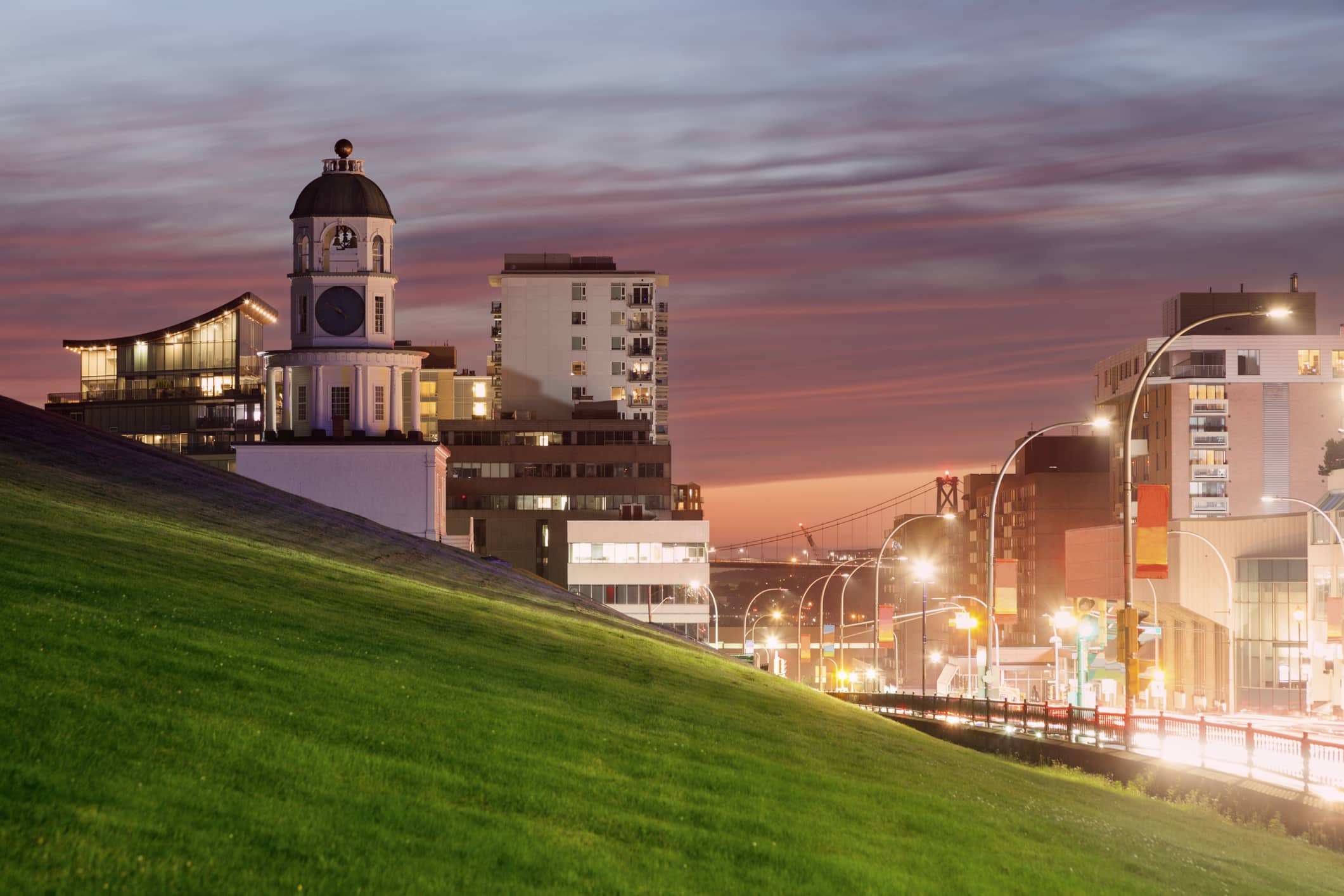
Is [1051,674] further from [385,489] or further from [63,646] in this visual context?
[63,646]

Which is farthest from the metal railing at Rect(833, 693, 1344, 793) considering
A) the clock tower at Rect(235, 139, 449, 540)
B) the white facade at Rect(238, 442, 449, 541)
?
the clock tower at Rect(235, 139, 449, 540)

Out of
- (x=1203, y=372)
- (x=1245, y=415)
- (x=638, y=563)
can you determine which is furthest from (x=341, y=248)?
(x=1245, y=415)

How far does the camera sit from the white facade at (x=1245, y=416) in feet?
630

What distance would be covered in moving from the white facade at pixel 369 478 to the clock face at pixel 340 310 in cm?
643

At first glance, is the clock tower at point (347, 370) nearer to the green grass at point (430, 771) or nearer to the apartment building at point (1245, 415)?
the green grass at point (430, 771)

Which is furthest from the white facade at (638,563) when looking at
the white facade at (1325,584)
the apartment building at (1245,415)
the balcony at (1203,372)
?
the balcony at (1203,372)

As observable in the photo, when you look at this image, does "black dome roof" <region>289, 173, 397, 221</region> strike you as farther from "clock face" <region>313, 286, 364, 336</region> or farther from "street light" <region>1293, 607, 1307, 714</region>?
"street light" <region>1293, 607, 1307, 714</region>

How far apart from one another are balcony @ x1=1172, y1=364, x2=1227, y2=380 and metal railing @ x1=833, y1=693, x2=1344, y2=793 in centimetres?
13817

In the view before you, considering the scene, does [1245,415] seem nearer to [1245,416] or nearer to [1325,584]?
[1245,416]

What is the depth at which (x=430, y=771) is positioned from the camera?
1636 cm

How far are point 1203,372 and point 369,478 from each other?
136 metres

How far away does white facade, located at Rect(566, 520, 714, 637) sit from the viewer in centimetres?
14150

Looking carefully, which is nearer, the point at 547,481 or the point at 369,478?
the point at 369,478

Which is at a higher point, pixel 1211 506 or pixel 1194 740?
pixel 1211 506
